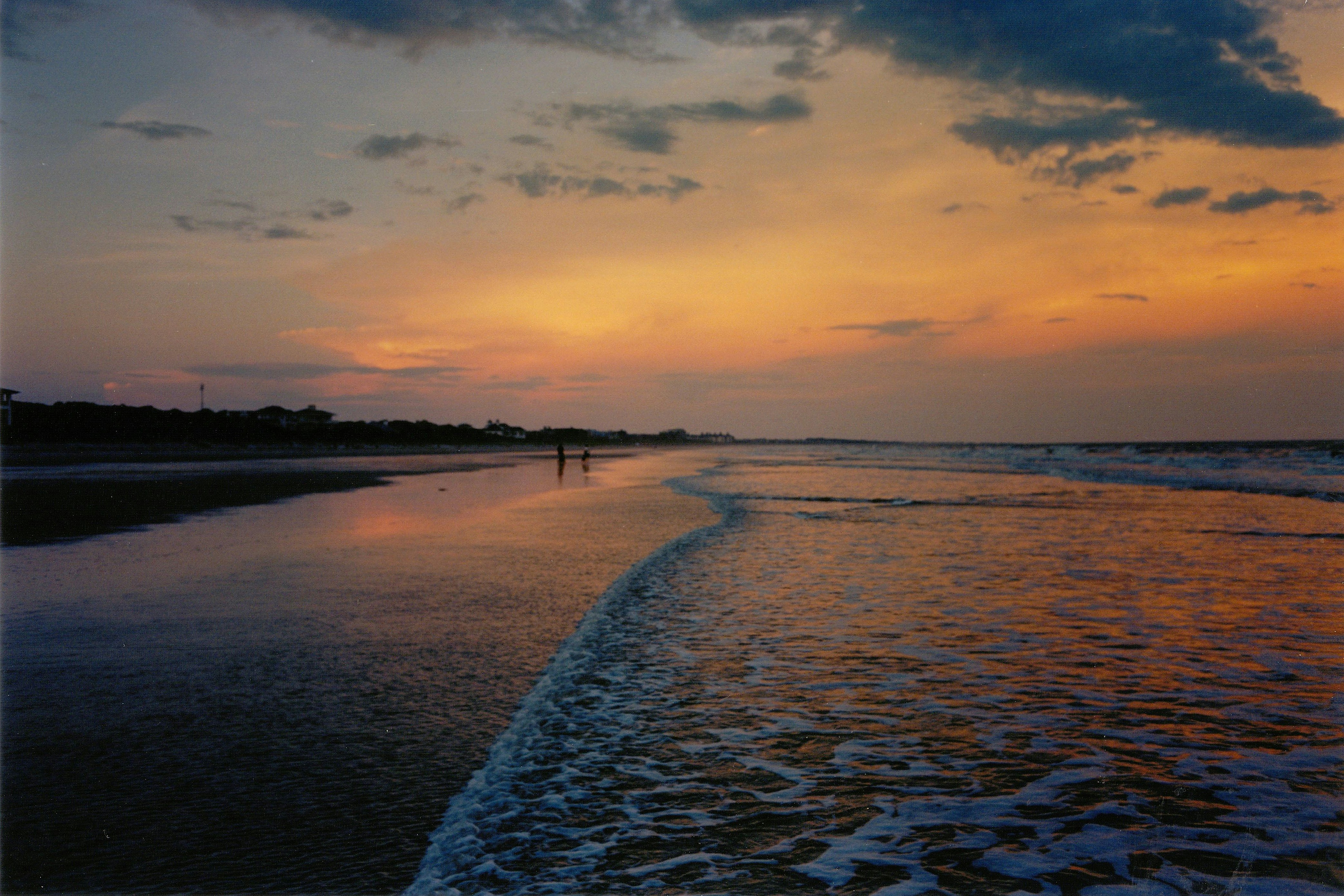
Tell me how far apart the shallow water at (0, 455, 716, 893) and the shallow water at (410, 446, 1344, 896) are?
0.59 m

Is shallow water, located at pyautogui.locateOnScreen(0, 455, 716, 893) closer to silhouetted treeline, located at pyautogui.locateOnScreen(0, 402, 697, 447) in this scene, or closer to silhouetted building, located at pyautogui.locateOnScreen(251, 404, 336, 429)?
silhouetted treeline, located at pyautogui.locateOnScreen(0, 402, 697, 447)

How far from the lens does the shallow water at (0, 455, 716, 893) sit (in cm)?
429

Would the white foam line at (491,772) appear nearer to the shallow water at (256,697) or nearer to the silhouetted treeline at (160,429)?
the shallow water at (256,697)

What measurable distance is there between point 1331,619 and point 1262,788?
6.45 m

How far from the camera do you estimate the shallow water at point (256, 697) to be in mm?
4289

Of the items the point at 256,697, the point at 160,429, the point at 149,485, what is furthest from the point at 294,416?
the point at 256,697

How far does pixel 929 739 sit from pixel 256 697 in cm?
579

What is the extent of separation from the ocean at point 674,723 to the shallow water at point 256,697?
4 cm

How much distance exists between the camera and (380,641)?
8.66m

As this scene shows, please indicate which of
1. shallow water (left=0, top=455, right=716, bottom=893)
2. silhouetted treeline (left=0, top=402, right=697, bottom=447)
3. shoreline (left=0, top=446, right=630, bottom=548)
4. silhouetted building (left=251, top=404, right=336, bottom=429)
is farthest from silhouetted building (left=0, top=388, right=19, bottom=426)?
shallow water (left=0, top=455, right=716, bottom=893)

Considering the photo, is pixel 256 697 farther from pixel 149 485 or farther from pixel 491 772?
pixel 149 485

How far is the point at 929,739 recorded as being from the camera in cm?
594

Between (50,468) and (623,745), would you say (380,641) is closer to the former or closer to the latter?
(623,745)

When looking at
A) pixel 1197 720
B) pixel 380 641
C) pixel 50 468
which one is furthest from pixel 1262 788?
pixel 50 468
